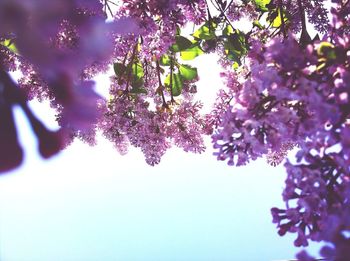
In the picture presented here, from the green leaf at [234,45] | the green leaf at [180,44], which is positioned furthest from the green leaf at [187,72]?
the green leaf at [234,45]

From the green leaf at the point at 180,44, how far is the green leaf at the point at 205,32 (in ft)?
0.28

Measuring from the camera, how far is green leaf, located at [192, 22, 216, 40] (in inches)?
92.5

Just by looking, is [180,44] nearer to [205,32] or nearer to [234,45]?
[205,32]

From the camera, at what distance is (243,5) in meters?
2.87

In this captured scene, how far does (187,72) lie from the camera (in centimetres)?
255

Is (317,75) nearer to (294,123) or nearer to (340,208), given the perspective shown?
(294,123)

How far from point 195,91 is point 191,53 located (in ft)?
0.77

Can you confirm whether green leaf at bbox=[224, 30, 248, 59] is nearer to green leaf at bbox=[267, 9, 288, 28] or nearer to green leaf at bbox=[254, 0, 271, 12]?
green leaf at bbox=[267, 9, 288, 28]

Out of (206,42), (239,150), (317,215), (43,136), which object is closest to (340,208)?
(317,215)

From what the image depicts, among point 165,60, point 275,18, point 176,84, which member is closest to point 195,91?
point 176,84

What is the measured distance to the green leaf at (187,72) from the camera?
254cm

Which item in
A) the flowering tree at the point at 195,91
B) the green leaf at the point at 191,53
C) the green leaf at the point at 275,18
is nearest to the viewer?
the flowering tree at the point at 195,91

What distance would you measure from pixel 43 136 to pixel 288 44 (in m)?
0.61

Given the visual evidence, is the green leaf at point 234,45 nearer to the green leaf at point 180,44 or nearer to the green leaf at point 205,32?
the green leaf at point 205,32
